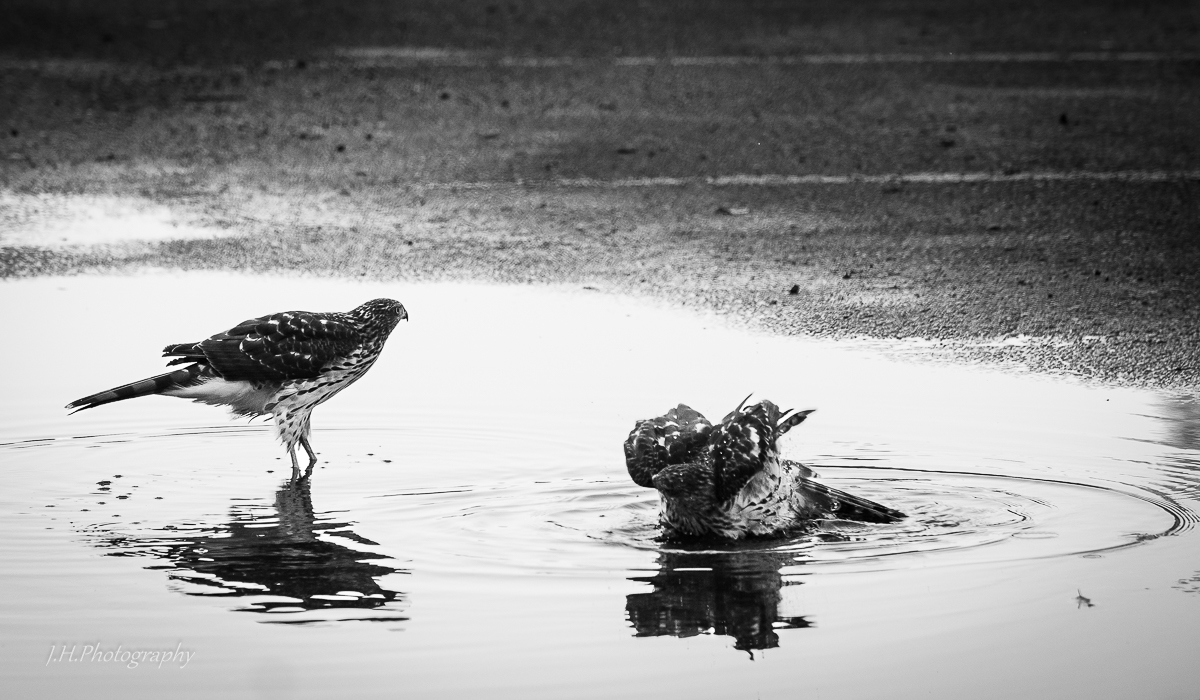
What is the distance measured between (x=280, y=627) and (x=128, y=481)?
6.51 feet

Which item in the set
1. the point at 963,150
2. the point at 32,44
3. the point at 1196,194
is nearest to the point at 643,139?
the point at 963,150

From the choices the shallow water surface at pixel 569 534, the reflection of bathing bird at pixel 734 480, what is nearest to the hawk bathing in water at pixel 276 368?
the shallow water surface at pixel 569 534

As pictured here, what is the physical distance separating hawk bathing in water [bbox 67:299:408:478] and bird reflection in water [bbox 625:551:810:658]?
2.18 m

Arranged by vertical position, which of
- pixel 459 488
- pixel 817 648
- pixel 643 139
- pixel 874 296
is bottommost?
pixel 817 648

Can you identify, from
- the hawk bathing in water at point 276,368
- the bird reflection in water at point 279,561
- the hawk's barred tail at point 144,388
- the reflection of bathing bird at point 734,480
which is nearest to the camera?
the bird reflection in water at point 279,561

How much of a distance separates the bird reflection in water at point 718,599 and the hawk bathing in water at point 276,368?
218cm

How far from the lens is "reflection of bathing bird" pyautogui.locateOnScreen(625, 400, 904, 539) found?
6094 millimetres

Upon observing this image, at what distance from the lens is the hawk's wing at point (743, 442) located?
615 cm

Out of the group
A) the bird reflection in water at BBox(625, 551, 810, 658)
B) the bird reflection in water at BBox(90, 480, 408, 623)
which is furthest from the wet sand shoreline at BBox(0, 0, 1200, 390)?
the bird reflection in water at BBox(90, 480, 408, 623)

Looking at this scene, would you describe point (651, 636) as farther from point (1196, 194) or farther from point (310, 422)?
point (1196, 194)

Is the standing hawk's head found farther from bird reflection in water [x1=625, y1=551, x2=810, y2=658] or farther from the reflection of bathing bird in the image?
bird reflection in water [x1=625, y1=551, x2=810, y2=658]

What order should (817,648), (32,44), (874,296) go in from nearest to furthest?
(817,648) → (874,296) → (32,44)

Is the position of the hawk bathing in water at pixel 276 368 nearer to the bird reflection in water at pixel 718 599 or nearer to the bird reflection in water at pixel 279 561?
the bird reflection in water at pixel 279 561

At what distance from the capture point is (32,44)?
59.5 feet
